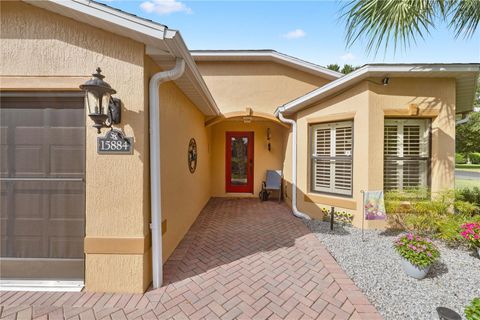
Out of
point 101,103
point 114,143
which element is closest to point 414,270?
point 114,143

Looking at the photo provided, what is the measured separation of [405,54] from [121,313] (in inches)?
240

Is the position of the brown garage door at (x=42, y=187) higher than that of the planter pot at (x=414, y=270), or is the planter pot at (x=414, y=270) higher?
the brown garage door at (x=42, y=187)

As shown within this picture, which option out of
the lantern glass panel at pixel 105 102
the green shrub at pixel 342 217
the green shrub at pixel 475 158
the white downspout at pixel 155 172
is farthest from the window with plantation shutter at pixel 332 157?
the green shrub at pixel 475 158

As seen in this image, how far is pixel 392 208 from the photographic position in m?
4.35

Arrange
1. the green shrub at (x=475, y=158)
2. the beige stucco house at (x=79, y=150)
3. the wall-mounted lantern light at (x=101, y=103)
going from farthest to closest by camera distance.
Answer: the green shrub at (x=475, y=158) < the beige stucco house at (x=79, y=150) < the wall-mounted lantern light at (x=101, y=103)

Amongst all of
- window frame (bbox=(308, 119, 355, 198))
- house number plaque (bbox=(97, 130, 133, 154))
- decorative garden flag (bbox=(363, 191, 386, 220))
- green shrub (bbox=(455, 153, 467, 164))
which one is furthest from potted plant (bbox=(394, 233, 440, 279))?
green shrub (bbox=(455, 153, 467, 164))

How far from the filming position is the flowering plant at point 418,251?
2869mm

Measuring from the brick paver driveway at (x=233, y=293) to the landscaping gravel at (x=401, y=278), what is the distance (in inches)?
8.3

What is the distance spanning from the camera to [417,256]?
2.90m

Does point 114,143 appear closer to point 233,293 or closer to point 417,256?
point 233,293

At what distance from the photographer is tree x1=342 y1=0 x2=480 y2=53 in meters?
3.49

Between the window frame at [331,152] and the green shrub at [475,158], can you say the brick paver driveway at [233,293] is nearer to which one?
the window frame at [331,152]

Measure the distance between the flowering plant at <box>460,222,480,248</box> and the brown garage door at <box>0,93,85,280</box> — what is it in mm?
5973

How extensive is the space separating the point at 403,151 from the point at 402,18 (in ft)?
9.03
